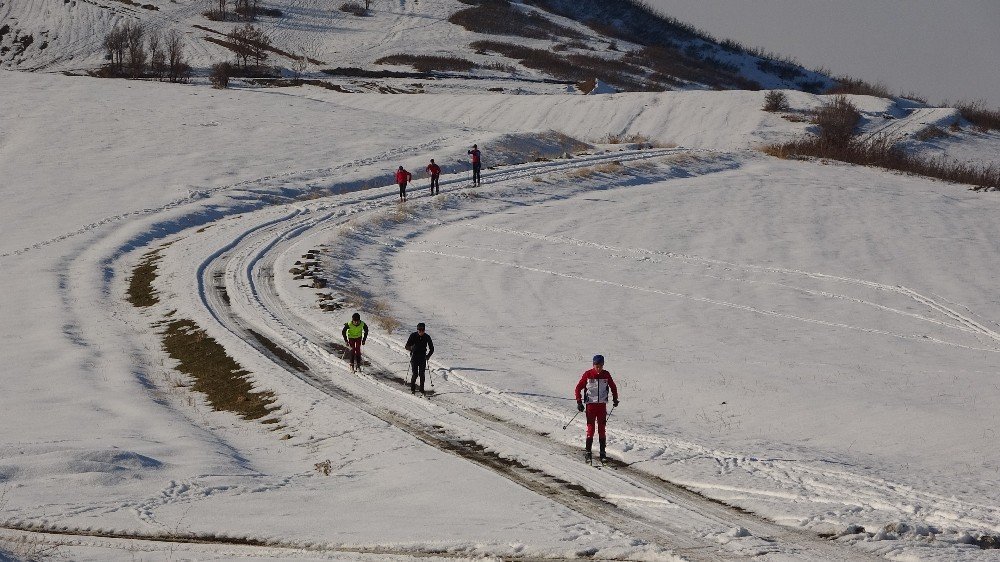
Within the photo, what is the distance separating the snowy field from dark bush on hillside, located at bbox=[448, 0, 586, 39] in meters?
60.8

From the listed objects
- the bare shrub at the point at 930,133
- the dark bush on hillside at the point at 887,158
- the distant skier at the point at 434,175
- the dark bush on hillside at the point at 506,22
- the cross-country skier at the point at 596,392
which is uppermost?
the dark bush on hillside at the point at 506,22

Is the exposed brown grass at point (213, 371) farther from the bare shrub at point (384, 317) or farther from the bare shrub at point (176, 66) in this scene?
the bare shrub at point (176, 66)

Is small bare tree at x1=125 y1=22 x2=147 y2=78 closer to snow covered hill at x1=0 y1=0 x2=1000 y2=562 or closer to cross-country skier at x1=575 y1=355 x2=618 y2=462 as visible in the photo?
snow covered hill at x1=0 y1=0 x2=1000 y2=562

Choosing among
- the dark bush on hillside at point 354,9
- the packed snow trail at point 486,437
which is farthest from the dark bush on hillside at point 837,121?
the dark bush on hillside at point 354,9

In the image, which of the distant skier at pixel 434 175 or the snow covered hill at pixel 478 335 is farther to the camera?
the distant skier at pixel 434 175

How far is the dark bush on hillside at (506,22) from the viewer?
397 ft

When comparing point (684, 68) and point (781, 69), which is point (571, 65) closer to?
A: point (684, 68)

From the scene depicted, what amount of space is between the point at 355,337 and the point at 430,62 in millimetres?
82483

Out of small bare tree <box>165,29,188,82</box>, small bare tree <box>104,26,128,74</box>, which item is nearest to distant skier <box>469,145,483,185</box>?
small bare tree <box>165,29,188,82</box>

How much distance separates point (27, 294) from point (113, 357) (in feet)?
28.7

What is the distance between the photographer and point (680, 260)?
3759cm

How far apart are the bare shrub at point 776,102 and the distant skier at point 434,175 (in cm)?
3859

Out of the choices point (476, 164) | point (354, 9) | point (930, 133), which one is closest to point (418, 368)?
point (476, 164)

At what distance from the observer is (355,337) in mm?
22516
